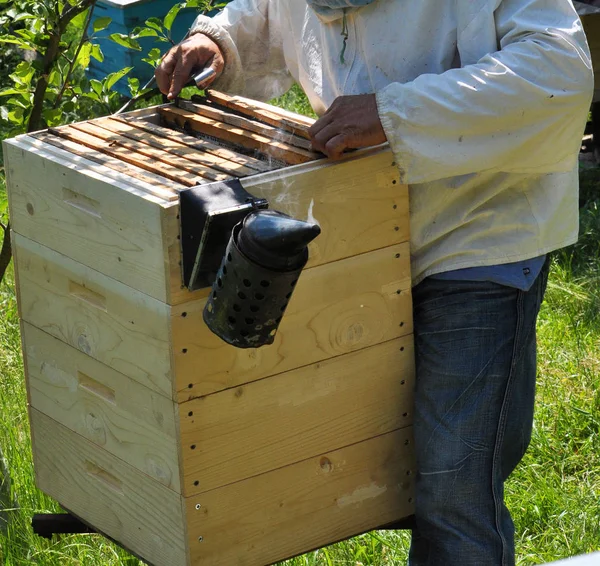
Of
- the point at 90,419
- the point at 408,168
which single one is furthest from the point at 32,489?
the point at 408,168

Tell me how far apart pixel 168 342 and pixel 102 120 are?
715mm

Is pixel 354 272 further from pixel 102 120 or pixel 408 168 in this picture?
pixel 102 120

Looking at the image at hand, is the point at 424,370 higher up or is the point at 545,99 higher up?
the point at 545,99

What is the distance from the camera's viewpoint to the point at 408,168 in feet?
7.06

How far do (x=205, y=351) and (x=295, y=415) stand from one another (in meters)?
0.28

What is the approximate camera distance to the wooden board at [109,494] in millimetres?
2225

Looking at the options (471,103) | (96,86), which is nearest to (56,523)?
(96,86)

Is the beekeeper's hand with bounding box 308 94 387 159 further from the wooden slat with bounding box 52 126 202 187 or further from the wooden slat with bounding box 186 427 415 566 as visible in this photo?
the wooden slat with bounding box 186 427 415 566

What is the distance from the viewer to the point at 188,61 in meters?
2.72

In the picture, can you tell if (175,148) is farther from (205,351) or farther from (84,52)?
(84,52)

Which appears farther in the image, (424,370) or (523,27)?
(424,370)

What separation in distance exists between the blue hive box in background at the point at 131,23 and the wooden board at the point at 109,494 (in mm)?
3644

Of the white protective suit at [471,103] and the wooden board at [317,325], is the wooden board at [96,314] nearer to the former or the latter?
the wooden board at [317,325]

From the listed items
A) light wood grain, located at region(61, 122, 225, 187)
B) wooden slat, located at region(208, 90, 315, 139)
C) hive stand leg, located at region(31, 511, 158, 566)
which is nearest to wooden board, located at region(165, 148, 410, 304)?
light wood grain, located at region(61, 122, 225, 187)
